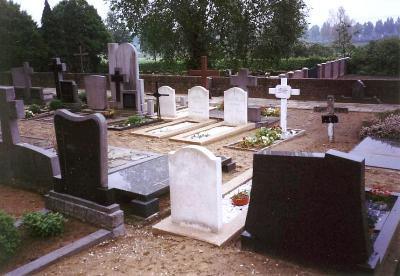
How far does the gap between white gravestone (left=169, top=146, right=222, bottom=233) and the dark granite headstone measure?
1210 cm

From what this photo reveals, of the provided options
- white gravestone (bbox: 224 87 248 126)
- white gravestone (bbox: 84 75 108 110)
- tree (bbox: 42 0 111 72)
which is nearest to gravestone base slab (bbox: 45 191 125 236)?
white gravestone (bbox: 224 87 248 126)

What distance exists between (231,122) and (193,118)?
159 centimetres

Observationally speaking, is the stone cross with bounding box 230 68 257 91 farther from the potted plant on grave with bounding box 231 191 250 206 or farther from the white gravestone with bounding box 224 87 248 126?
the potted plant on grave with bounding box 231 191 250 206

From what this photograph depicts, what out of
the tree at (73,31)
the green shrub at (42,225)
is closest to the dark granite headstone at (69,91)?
the green shrub at (42,225)

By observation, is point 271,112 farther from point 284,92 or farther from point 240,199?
point 240,199

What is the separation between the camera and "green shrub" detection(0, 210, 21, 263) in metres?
4.91

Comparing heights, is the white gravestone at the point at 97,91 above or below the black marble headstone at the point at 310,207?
above

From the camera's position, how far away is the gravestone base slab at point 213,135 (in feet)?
35.8

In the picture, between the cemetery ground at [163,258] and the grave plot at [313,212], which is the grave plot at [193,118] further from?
→ the grave plot at [313,212]

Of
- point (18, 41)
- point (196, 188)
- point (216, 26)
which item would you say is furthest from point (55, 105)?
point (18, 41)

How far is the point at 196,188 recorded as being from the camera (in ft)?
18.2

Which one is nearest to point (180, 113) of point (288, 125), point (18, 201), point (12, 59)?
point (288, 125)

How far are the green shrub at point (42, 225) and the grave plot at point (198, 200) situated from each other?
1324 mm

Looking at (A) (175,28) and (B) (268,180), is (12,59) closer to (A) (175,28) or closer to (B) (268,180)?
(A) (175,28)
